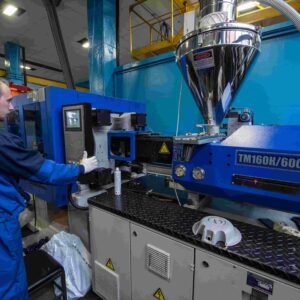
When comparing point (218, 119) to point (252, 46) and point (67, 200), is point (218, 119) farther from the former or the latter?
point (67, 200)

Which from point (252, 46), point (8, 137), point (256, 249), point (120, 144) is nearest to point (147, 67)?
point (120, 144)

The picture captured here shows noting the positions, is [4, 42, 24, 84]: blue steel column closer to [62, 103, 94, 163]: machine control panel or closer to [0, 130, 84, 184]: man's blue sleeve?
[62, 103, 94, 163]: machine control panel

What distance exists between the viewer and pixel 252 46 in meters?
0.94

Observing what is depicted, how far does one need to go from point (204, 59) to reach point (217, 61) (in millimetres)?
63

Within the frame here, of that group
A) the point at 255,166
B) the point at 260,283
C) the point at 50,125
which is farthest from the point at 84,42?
the point at 260,283

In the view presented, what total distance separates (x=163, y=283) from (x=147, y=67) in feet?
7.76

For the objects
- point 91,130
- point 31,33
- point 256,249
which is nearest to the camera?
point 256,249

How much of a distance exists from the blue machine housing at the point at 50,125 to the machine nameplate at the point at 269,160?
4.44 feet

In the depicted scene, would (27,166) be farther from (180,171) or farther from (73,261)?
(73,261)

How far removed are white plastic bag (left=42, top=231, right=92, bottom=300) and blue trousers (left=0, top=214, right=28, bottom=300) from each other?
45cm

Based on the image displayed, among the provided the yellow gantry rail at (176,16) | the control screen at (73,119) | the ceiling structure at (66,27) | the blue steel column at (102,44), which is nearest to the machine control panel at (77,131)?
the control screen at (73,119)

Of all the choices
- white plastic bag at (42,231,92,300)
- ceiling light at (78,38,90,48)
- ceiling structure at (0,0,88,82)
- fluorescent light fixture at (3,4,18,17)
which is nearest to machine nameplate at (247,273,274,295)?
white plastic bag at (42,231,92,300)

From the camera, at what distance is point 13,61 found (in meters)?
4.38

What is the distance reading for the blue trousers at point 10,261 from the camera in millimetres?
953
